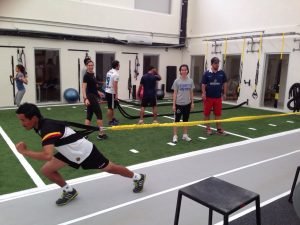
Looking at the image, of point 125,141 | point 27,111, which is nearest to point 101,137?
point 125,141

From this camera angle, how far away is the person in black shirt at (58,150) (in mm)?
2582

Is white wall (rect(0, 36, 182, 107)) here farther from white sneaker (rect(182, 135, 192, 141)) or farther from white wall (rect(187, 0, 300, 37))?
white sneaker (rect(182, 135, 192, 141))

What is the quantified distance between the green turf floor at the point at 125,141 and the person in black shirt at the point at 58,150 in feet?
2.63

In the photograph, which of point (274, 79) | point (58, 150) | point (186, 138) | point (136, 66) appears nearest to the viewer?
point (58, 150)

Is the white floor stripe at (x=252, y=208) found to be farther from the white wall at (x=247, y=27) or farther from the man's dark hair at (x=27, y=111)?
the white wall at (x=247, y=27)

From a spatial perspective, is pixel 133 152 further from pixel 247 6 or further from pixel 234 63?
pixel 234 63

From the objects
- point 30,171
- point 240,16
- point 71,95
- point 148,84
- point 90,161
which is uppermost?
point 240,16

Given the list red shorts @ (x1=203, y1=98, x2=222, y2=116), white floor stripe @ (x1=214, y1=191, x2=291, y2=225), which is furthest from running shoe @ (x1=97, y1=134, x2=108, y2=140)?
white floor stripe @ (x1=214, y1=191, x2=291, y2=225)

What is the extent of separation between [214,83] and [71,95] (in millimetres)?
6038

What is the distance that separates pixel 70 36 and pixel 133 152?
6.69 meters

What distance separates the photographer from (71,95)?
1040 cm

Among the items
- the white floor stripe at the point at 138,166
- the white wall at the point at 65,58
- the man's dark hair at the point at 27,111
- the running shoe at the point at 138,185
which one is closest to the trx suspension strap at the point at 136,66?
the white wall at the point at 65,58

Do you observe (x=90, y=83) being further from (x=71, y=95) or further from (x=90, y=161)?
(x=71, y=95)

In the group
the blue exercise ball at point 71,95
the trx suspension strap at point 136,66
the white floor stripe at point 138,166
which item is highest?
the trx suspension strap at point 136,66
